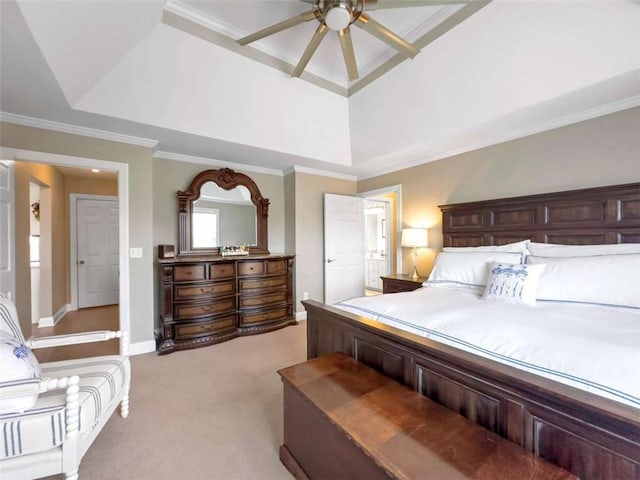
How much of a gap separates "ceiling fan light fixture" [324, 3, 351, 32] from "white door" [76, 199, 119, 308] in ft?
17.4

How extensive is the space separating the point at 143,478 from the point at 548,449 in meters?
1.89

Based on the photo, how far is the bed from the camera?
798mm

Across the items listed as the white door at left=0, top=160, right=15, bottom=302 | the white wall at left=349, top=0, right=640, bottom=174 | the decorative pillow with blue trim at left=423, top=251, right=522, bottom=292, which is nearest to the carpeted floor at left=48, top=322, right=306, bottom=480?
the white door at left=0, top=160, right=15, bottom=302

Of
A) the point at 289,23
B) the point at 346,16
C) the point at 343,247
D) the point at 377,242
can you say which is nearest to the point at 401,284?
the point at 343,247

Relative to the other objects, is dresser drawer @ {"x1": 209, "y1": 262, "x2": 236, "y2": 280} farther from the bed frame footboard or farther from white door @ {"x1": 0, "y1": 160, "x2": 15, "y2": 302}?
the bed frame footboard

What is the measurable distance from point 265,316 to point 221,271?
89 cm

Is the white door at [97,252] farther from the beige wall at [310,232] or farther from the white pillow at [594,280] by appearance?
the white pillow at [594,280]

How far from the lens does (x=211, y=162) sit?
3.89 metres

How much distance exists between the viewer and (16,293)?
2840mm

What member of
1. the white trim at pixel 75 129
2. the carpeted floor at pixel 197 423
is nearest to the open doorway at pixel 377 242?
the carpeted floor at pixel 197 423

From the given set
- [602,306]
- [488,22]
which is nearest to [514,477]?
[602,306]

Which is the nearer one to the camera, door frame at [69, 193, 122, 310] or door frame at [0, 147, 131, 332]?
door frame at [0, 147, 131, 332]

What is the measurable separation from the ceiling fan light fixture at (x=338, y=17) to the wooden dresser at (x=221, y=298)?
2673mm

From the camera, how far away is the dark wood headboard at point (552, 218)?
2281 mm
